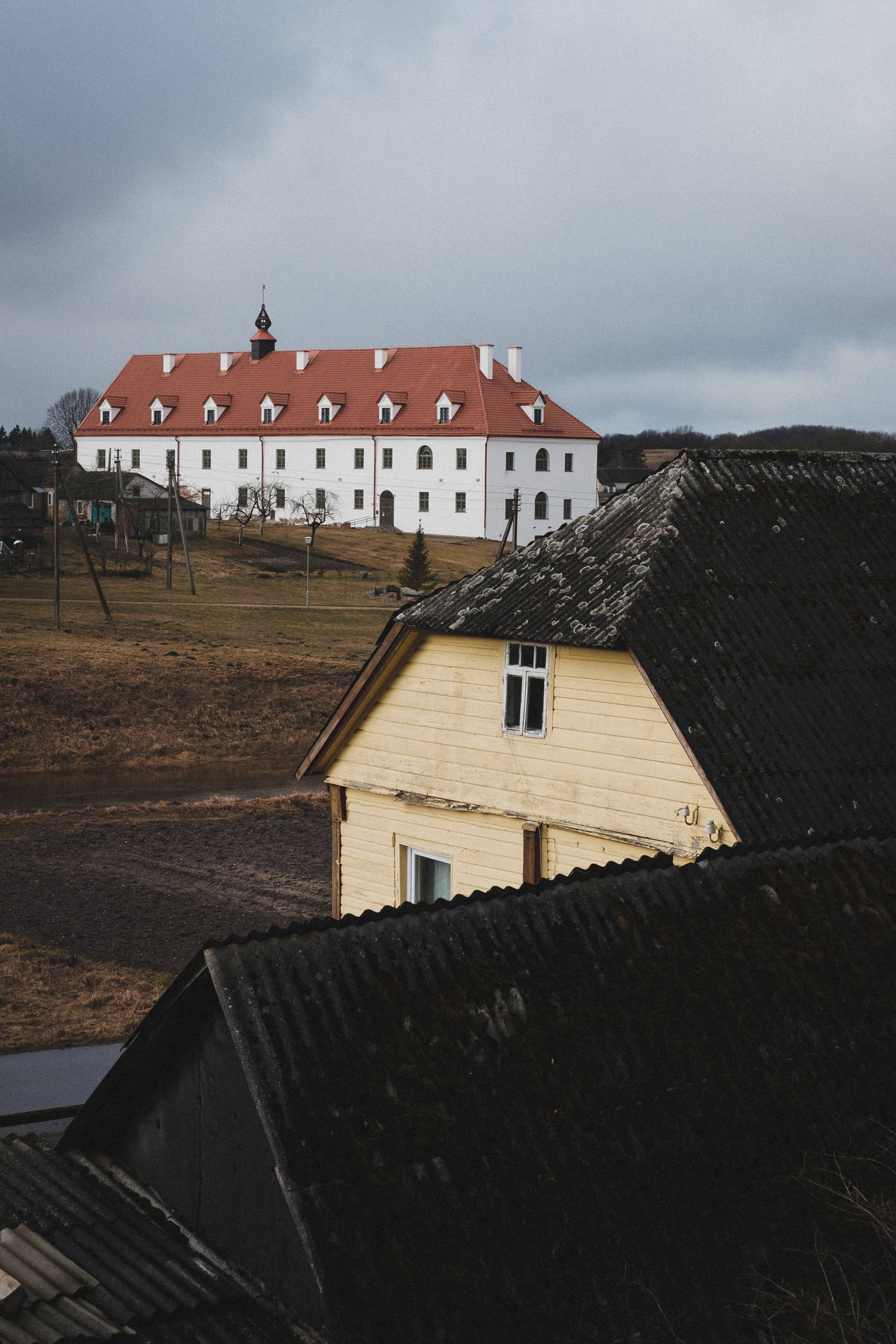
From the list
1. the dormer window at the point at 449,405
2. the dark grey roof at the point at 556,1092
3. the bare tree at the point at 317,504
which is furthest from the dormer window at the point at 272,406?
the dark grey roof at the point at 556,1092

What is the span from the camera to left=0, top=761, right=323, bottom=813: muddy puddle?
30.3 meters

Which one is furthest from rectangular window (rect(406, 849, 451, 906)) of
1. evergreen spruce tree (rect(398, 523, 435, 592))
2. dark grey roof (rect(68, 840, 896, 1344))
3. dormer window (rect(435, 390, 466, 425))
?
dormer window (rect(435, 390, 466, 425))

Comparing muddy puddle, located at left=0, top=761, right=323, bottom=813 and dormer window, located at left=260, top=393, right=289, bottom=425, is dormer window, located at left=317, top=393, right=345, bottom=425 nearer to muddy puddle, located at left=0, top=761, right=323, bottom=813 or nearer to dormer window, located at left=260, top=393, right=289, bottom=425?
dormer window, located at left=260, top=393, right=289, bottom=425

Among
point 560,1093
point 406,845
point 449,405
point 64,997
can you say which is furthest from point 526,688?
point 449,405

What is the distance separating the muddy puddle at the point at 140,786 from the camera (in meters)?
30.3

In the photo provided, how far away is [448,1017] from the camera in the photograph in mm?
6402

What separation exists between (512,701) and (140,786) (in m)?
19.6

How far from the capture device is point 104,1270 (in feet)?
19.8

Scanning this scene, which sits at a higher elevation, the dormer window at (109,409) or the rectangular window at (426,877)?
the dormer window at (109,409)

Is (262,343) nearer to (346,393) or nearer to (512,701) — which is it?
(346,393)

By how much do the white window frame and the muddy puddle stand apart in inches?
586

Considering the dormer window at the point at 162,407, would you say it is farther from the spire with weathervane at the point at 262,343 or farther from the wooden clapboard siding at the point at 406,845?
the wooden clapboard siding at the point at 406,845

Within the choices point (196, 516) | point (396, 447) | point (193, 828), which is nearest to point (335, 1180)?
point (193, 828)

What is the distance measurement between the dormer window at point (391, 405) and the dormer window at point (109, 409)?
20.4 meters
